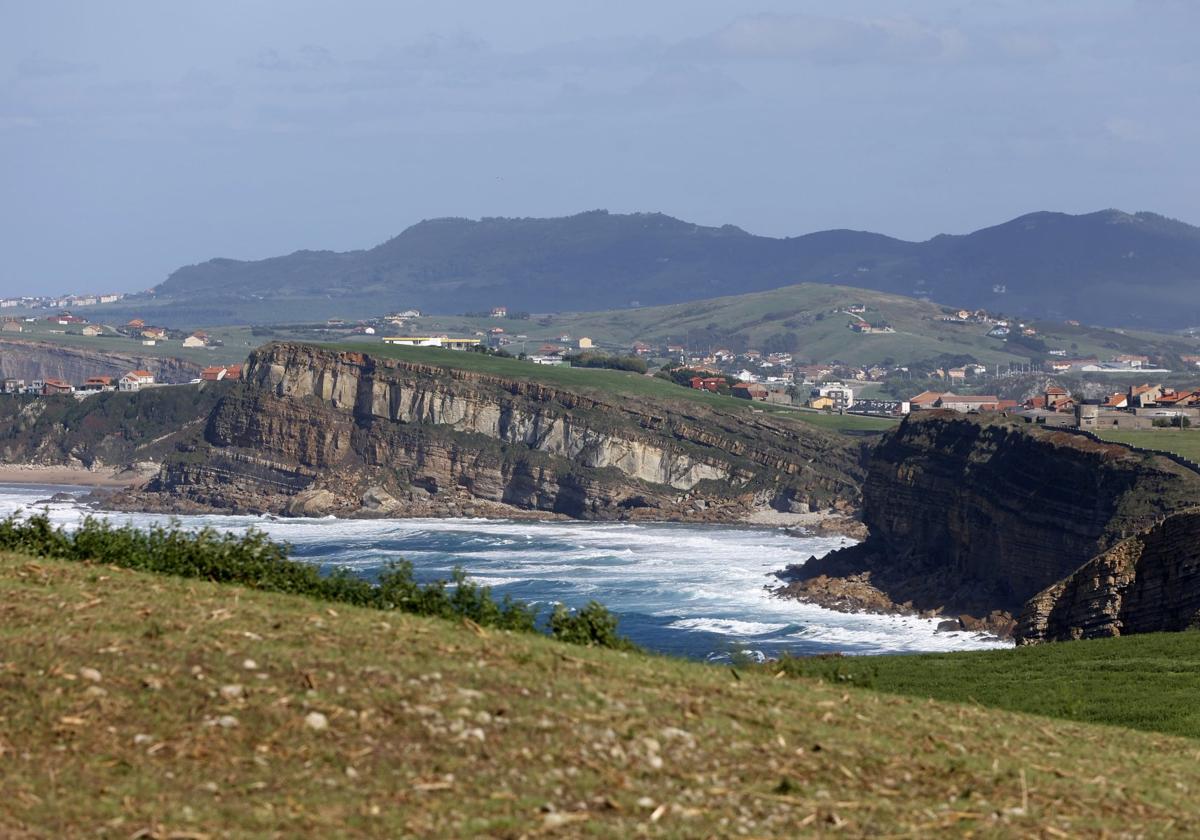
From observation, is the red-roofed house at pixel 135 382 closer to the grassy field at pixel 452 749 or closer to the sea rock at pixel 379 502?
the sea rock at pixel 379 502

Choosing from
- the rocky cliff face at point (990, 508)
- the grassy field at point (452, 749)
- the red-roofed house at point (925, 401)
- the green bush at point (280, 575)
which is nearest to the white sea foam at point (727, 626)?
the rocky cliff face at point (990, 508)

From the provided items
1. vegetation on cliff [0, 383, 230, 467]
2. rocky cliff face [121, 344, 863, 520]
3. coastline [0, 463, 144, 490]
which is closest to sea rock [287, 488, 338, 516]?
rocky cliff face [121, 344, 863, 520]

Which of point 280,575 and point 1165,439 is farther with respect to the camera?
point 1165,439

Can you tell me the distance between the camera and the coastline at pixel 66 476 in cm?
14150

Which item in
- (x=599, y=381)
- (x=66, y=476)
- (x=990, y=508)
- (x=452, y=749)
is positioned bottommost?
(x=66, y=476)

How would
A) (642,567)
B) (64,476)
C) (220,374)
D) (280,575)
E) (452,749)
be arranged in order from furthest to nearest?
(220,374)
(64,476)
(642,567)
(280,575)
(452,749)

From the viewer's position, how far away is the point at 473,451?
131 metres

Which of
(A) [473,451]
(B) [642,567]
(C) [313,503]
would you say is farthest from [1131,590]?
(A) [473,451]

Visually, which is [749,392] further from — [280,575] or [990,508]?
[280,575]

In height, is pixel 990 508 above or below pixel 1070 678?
below

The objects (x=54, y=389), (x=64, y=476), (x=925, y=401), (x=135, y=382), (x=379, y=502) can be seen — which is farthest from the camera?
(x=135, y=382)

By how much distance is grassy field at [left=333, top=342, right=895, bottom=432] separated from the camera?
145125 millimetres

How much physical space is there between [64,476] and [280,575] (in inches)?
5204

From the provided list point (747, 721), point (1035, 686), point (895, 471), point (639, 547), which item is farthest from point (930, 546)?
point (747, 721)
